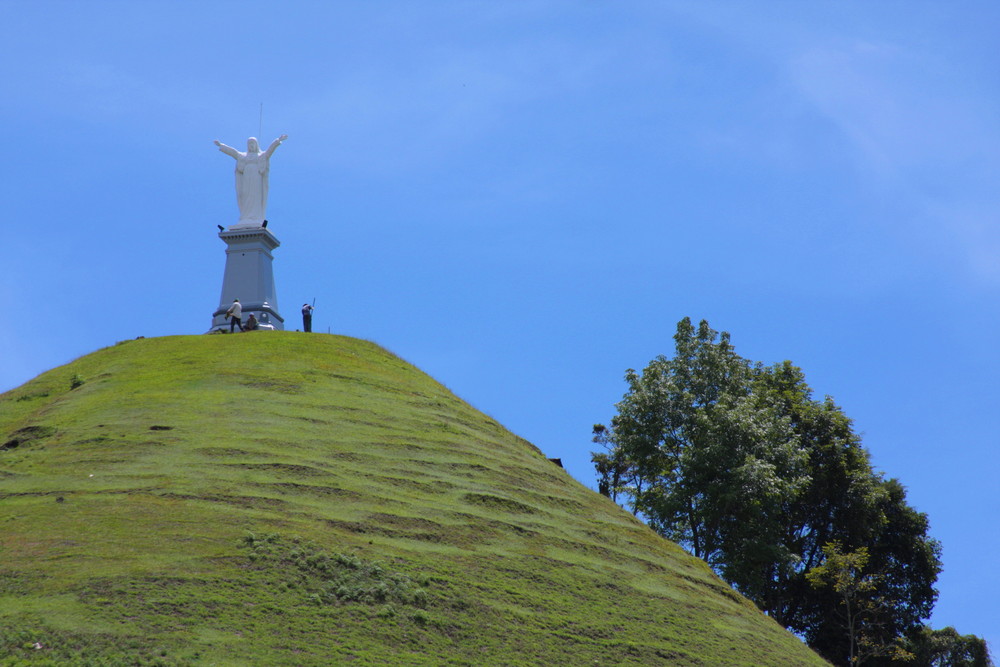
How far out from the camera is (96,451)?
35.6m

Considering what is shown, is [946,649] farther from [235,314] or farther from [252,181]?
[252,181]

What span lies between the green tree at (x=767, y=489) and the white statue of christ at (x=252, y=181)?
22329 millimetres

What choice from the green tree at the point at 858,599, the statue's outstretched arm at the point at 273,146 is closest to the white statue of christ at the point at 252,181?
the statue's outstretched arm at the point at 273,146

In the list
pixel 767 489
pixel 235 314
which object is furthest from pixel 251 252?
pixel 767 489

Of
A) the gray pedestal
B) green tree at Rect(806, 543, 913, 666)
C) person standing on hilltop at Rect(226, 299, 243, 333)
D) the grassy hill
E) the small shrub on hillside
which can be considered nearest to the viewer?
the grassy hill

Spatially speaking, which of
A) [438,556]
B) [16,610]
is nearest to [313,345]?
[438,556]

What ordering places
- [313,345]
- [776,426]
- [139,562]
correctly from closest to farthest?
[139,562]
[776,426]
[313,345]

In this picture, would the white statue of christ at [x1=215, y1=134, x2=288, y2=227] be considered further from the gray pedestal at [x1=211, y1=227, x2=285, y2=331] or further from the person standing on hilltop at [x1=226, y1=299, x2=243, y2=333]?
the person standing on hilltop at [x1=226, y1=299, x2=243, y2=333]

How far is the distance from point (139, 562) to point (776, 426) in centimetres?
2885

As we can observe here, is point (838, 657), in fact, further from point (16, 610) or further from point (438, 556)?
point (16, 610)

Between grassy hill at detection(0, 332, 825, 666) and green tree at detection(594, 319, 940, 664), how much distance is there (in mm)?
6188

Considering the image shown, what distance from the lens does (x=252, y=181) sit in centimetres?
6400

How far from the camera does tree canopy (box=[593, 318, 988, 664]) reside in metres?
45.3

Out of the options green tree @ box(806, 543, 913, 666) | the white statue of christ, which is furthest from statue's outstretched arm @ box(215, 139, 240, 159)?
green tree @ box(806, 543, 913, 666)
